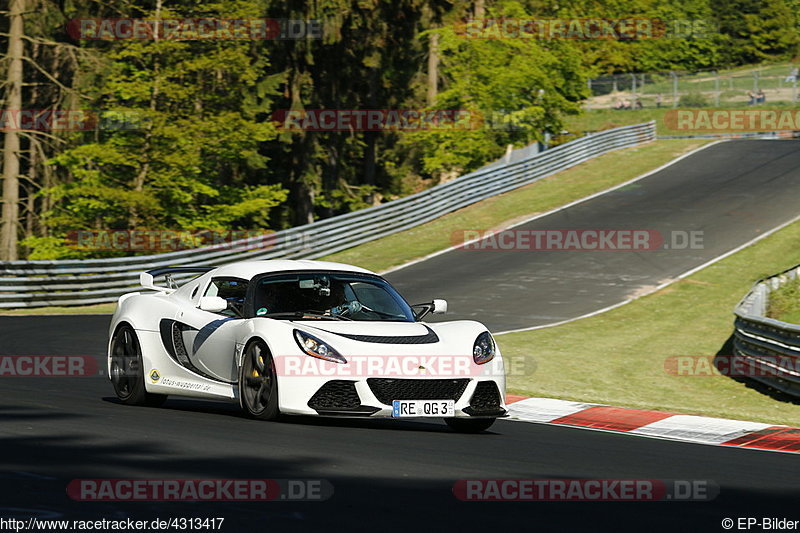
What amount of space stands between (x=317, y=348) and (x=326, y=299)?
126 cm

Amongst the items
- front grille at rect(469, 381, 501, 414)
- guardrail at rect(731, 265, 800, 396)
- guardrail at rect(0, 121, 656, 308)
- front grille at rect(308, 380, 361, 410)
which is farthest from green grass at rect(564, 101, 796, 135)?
front grille at rect(308, 380, 361, 410)

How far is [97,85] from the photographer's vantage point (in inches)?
1508

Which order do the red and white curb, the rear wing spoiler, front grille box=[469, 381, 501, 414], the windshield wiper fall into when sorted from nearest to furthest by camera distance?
front grille box=[469, 381, 501, 414] → the windshield wiper → the red and white curb → the rear wing spoiler

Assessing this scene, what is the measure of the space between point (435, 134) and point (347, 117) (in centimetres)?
921

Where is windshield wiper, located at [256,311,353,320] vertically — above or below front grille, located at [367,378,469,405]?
above

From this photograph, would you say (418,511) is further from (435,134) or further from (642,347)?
(435,134)

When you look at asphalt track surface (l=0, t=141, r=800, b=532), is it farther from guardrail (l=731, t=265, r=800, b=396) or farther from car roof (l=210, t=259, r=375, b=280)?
guardrail (l=731, t=265, r=800, b=396)

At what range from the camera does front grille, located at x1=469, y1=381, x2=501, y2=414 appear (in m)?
9.80

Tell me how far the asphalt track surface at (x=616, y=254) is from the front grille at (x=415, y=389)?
11.1m

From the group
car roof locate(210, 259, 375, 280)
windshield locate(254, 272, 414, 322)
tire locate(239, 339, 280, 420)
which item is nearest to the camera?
tire locate(239, 339, 280, 420)

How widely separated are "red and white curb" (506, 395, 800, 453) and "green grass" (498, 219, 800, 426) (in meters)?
0.90

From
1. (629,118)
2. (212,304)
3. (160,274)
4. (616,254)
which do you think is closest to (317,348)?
(212,304)

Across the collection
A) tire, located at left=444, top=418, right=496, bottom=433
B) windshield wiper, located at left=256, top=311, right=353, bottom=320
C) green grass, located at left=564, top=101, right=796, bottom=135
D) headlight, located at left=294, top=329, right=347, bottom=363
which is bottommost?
tire, located at left=444, top=418, right=496, bottom=433

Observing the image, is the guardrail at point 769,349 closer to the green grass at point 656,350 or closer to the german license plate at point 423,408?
the green grass at point 656,350
